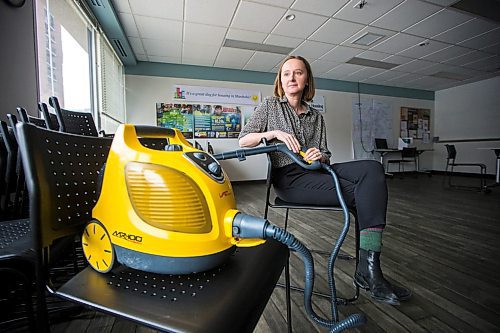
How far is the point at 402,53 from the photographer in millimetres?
4391

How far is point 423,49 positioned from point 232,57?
11.2ft

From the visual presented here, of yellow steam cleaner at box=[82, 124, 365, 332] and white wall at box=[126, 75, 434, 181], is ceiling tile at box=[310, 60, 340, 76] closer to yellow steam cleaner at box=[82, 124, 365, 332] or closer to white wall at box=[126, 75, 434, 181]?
white wall at box=[126, 75, 434, 181]

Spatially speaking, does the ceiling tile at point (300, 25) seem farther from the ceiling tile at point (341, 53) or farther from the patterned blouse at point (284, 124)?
the patterned blouse at point (284, 124)

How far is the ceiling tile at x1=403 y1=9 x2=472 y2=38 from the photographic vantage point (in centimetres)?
315

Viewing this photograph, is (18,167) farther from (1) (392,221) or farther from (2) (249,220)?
(1) (392,221)

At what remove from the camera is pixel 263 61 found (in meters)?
4.81

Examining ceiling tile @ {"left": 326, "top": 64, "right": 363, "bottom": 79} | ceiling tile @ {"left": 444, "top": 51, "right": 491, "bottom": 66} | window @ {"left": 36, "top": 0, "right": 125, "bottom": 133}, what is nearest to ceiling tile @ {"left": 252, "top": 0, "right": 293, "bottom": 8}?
window @ {"left": 36, "top": 0, "right": 125, "bottom": 133}

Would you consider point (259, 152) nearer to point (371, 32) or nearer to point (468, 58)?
point (371, 32)

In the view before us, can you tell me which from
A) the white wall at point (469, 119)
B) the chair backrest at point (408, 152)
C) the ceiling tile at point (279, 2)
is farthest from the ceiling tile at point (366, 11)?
the white wall at point (469, 119)

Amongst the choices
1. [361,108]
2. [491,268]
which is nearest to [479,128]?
[361,108]

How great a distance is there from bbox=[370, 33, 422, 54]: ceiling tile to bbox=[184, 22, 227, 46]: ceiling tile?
2.64 m

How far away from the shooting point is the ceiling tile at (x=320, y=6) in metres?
2.84

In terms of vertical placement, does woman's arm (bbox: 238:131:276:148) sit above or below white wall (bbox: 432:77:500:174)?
below

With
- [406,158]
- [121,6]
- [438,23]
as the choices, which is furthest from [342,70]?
[121,6]
